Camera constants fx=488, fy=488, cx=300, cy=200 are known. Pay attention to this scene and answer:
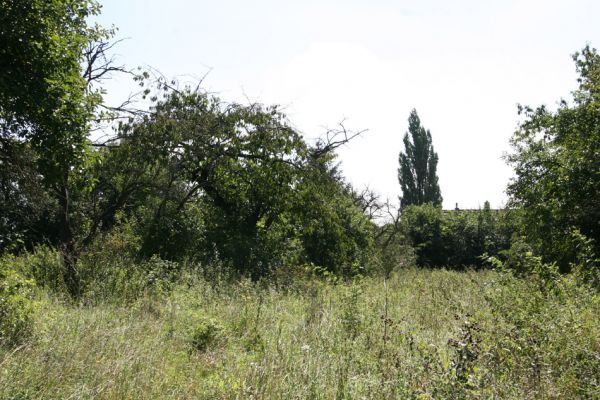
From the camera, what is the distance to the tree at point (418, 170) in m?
43.0

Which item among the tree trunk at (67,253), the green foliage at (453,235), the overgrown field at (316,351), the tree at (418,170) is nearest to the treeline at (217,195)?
the tree trunk at (67,253)

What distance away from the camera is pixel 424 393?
3.87 m

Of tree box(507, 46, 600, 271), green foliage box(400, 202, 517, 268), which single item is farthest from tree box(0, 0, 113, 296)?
green foliage box(400, 202, 517, 268)

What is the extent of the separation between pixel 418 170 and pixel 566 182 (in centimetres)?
3015

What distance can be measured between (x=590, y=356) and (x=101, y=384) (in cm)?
462

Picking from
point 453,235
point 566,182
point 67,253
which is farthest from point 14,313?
point 453,235

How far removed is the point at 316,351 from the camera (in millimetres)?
5484

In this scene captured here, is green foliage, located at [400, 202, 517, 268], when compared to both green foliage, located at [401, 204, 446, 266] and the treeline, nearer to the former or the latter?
green foliage, located at [401, 204, 446, 266]

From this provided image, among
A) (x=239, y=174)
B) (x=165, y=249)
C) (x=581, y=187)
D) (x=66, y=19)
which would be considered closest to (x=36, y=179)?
(x=66, y=19)

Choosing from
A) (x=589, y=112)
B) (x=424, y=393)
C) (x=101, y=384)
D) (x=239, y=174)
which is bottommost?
(x=101, y=384)

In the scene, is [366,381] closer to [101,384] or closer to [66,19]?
[101,384]

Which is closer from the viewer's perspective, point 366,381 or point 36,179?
point 366,381

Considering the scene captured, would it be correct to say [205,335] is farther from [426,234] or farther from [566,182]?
[426,234]

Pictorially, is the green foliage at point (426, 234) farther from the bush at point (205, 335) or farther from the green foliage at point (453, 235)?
the bush at point (205, 335)
